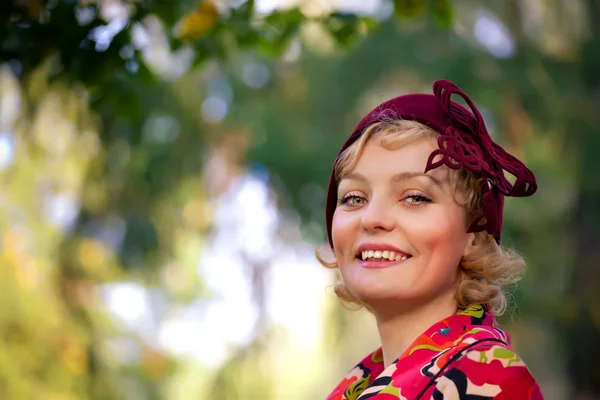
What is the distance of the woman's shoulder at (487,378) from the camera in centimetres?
165

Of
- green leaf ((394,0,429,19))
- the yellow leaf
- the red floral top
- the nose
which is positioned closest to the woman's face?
the nose

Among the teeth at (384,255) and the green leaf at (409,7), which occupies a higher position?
the green leaf at (409,7)

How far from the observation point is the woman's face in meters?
1.93

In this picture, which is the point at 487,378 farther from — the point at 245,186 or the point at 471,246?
the point at 245,186

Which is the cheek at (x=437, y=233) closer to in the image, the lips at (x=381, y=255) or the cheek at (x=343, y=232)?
the lips at (x=381, y=255)

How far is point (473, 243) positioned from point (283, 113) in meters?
6.23

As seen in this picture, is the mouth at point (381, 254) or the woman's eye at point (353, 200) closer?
the mouth at point (381, 254)

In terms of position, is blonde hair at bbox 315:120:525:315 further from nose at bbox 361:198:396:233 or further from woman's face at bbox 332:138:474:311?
nose at bbox 361:198:396:233

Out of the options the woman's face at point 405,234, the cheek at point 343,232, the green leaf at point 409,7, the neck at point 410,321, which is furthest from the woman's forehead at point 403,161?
the green leaf at point 409,7

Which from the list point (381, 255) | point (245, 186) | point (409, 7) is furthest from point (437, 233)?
point (245, 186)

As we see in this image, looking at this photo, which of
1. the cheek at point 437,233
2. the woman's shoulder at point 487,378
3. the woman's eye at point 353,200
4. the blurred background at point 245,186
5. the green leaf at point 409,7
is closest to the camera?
the woman's shoulder at point 487,378

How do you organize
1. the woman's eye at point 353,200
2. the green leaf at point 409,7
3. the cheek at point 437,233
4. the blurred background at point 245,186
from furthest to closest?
the blurred background at point 245,186
the green leaf at point 409,7
the woman's eye at point 353,200
the cheek at point 437,233

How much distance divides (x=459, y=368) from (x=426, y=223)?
367 mm

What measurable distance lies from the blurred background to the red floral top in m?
3.08
